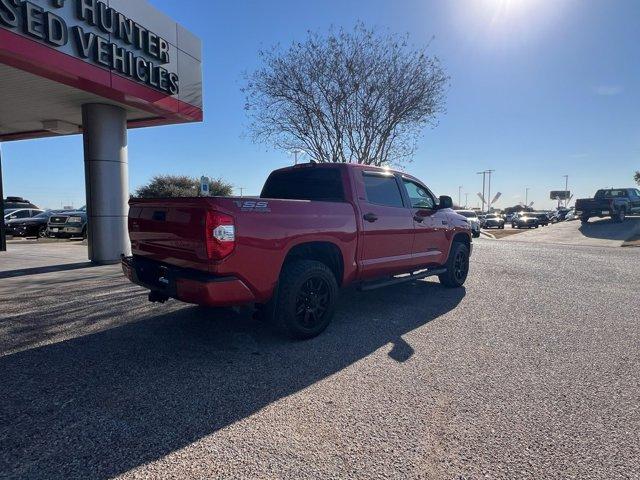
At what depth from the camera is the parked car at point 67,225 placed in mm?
17812

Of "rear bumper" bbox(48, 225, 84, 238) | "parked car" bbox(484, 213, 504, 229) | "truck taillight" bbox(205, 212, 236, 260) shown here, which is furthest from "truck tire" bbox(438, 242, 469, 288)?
"parked car" bbox(484, 213, 504, 229)

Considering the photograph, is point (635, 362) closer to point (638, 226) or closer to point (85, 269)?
point (85, 269)

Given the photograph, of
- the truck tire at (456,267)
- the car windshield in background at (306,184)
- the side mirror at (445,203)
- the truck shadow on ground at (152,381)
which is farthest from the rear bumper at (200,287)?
the truck tire at (456,267)

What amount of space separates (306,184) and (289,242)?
1.51 m

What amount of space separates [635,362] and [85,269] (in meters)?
10.0

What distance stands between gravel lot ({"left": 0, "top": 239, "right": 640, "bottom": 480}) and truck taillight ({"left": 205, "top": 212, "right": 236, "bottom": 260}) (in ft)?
3.38

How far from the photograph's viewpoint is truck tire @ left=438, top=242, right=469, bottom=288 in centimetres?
703

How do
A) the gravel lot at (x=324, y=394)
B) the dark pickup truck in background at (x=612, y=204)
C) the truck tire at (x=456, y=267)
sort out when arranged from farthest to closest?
1. the dark pickup truck in background at (x=612, y=204)
2. the truck tire at (x=456, y=267)
3. the gravel lot at (x=324, y=394)

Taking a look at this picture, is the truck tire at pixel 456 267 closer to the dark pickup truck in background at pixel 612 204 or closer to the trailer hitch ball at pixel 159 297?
the trailer hitch ball at pixel 159 297

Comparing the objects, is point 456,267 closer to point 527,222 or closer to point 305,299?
point 305,299

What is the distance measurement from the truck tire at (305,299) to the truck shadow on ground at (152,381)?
0.17 m

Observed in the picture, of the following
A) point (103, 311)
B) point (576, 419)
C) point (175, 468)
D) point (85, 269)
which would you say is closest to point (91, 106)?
point (85, 269)

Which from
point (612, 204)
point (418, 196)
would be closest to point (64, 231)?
point (418, 196)

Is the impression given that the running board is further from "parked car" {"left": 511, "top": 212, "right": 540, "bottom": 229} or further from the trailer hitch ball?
"parked car" {"left": 511, "top": 212, "right": 540, "bottom": 229}
